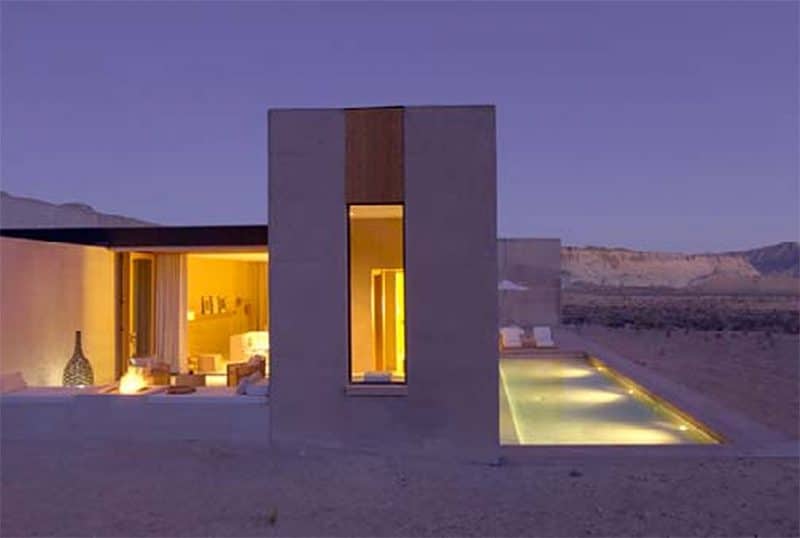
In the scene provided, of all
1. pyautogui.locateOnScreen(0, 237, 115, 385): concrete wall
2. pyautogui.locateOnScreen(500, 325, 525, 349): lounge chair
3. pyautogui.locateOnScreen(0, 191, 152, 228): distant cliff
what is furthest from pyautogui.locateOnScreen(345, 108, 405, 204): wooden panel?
pyautogui.locateOnScreen(0, 191, 152, 228): distant cliff

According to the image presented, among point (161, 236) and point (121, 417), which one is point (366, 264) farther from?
point (121, 417)

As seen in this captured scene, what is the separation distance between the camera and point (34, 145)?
30.8 metres

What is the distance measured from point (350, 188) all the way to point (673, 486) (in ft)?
14.6

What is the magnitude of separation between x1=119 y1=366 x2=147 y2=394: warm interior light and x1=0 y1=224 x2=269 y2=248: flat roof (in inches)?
93.3

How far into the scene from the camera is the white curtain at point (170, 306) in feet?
44.1

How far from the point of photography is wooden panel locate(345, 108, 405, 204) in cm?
880

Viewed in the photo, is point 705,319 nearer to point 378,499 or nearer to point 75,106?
point 75,106

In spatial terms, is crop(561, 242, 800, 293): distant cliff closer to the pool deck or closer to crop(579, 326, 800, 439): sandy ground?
crop(579, 326, 800, 439): sandy ground

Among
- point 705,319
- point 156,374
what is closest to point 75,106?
point 156,374

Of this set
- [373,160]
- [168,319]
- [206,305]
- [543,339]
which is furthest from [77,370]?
[543,339]

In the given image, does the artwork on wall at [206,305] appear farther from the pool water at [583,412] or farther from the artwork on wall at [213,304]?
the pool water at [583,412]

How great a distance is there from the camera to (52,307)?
11281mm

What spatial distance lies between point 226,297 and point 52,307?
17.9 ft

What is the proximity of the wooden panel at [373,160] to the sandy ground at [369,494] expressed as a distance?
2845 mm
